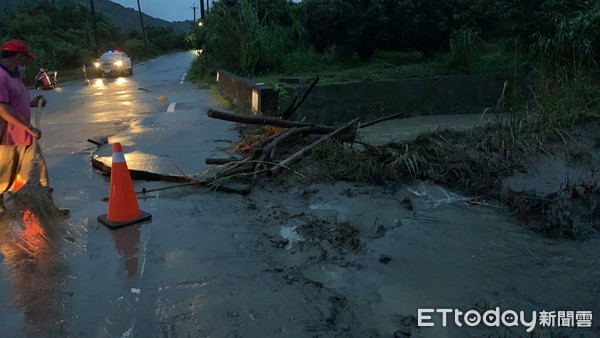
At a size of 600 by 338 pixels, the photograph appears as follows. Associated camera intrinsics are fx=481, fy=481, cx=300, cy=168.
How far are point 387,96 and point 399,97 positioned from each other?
380 millimetres

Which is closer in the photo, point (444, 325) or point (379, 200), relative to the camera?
point (444, 325)

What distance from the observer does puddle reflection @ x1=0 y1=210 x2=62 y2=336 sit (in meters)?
2.99

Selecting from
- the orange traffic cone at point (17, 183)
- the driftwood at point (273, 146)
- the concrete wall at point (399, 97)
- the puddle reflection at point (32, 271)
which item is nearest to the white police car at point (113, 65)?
the concrete wall at point (399, 97)

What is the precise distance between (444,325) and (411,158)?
9.44 ft

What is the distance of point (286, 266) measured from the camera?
145 inches

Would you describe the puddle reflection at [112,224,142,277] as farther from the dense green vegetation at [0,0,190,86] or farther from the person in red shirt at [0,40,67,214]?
the dense green vegetation at [0,0,190,86]

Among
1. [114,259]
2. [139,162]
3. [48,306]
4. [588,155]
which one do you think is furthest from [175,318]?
[588,155]

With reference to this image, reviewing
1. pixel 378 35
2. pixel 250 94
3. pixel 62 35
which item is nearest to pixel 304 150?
pixel 250 94

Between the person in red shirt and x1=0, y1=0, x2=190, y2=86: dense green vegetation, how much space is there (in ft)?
67.1

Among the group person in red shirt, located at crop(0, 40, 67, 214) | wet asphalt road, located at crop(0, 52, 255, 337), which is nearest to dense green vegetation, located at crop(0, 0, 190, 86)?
wet asphalt road, located at crop(0, 52, 255, 337)

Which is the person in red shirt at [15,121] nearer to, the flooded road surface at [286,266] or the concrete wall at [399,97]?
the flooded road surface at [286,266]

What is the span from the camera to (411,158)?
5547 millimetres

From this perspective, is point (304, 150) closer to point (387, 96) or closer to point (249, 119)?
point (249, 119)

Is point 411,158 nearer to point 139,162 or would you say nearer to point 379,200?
point 379,200
